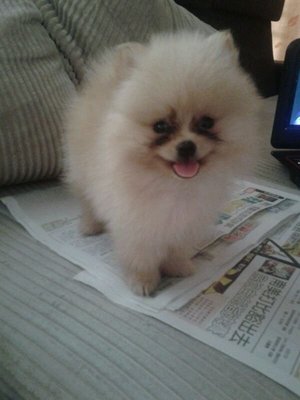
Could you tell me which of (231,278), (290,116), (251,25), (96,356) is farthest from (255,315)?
(251,25)

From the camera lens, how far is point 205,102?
0.64m

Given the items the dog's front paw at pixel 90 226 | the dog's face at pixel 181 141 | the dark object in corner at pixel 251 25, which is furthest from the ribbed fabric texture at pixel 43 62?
the dark object in corner at pixel 251 25

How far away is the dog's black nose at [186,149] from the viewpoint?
63cm

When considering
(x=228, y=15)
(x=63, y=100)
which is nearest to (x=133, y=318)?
(x=63, y=100)

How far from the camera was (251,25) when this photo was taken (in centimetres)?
240

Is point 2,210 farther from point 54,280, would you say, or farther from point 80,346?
point 80,346

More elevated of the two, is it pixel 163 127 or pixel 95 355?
pixel 163 127

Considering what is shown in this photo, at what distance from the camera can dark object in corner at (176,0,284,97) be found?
85.7 inches

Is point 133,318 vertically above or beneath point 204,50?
beneath

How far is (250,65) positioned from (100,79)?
1.90 m

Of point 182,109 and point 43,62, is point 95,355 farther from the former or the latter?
point 43,62

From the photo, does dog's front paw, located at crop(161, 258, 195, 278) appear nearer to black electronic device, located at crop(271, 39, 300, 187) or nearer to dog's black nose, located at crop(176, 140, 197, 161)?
dog's black nose, located at crop(176, 140, 197, 161)

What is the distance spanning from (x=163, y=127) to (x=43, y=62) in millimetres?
645

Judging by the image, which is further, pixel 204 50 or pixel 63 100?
pixel 63 100
